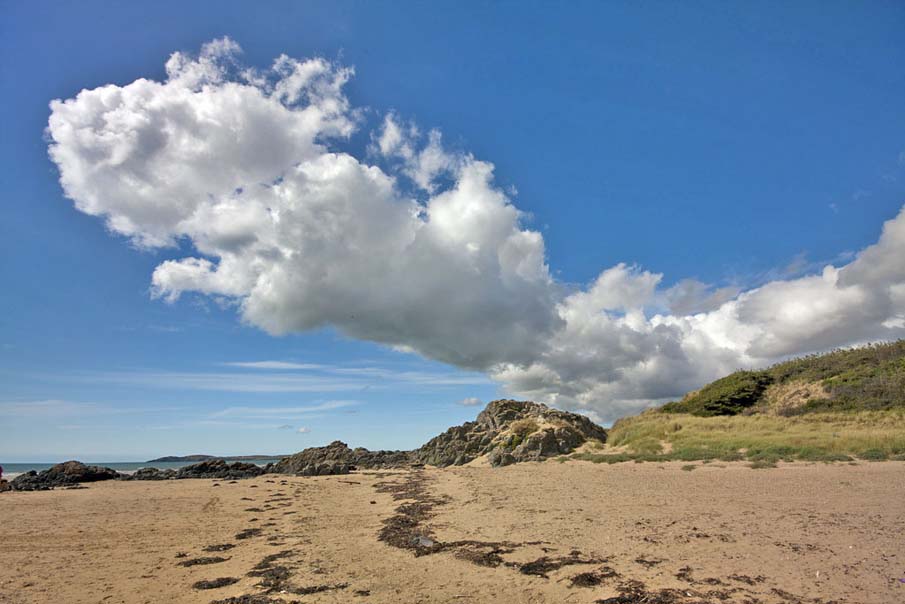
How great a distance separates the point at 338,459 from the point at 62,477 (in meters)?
20.5

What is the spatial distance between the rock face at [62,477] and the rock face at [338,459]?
1240 cm

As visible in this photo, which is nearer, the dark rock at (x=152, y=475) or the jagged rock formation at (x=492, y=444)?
the jagged rock formation at (x=492, y=444)

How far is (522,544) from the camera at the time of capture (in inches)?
384

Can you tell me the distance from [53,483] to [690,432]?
37577 mm

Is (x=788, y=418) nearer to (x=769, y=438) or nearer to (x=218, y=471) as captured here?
(x=769, y=438)

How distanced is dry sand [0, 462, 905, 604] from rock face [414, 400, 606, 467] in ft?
44.6

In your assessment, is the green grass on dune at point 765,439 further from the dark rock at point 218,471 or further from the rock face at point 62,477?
the rock face at point 62,477

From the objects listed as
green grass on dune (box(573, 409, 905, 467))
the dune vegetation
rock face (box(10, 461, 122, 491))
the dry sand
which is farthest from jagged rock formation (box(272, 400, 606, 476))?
the dry sand

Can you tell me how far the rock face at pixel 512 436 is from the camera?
31734 mm

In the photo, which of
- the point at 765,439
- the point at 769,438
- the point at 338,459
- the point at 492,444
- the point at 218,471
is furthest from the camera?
the point at 338,459

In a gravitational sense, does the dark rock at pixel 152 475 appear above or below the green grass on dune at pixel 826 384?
below

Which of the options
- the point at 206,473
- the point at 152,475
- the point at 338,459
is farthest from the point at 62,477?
the point at 338,459

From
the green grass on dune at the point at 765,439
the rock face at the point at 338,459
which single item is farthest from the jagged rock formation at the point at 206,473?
the green grass on dune at the point at 765,439

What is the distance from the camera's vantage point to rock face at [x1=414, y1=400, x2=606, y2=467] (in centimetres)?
3173
